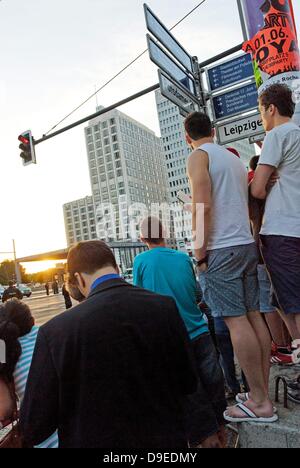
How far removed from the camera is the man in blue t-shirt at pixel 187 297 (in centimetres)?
218

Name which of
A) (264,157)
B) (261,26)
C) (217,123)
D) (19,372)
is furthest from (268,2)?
(19,372)

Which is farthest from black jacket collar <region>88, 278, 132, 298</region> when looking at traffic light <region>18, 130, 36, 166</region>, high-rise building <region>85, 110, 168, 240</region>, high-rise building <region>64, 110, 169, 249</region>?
high-rise building <region>85, 110, 168, 240</region>

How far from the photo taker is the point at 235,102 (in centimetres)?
553

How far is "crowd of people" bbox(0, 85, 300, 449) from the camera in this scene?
1.18 metres

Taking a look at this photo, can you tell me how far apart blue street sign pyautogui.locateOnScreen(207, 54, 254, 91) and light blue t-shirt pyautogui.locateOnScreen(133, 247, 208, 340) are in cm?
422

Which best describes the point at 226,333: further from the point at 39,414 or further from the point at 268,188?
the point at 39,414

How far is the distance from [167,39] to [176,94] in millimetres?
819

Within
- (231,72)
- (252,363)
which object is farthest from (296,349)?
(231,72)

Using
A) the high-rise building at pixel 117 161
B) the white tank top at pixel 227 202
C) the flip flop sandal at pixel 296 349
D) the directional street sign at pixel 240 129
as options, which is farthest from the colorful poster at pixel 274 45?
the high-rise building at pixel 117 161

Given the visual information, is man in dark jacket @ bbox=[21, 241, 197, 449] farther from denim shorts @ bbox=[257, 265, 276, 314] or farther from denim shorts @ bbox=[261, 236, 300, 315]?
denim shorts @ bbox=[257, 265, 276, 314]

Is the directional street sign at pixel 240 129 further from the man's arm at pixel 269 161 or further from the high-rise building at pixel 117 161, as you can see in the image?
the high-rise building at pixel 117 161

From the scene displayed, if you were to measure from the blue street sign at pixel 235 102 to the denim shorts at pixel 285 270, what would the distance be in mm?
3857

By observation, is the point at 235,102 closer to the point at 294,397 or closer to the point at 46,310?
the point at 294,397
